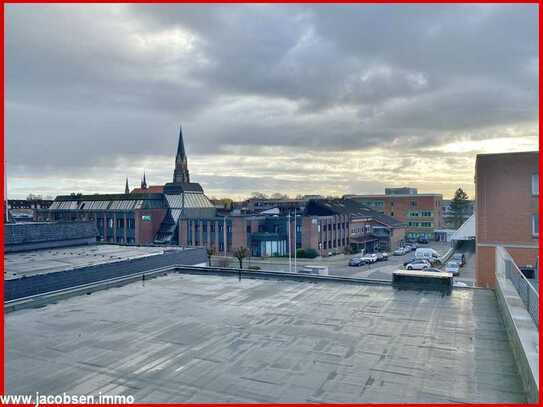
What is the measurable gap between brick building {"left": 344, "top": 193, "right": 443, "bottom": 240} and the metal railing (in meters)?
76.9

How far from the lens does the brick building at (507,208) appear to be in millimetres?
27969

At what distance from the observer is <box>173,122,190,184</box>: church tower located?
143750 millimetres

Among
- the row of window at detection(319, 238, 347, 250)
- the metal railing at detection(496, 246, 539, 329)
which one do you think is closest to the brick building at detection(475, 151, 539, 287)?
the metal railing at detection(496, 246, 539, 329)

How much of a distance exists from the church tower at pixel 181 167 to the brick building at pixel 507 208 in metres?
123

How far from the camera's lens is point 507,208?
28.8 meters

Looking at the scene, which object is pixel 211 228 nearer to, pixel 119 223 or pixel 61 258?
pixel 119 223

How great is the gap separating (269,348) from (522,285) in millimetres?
8894

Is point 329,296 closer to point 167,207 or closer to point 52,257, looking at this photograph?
point 52,257

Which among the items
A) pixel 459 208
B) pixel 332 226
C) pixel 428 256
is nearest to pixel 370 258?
pixel 428 256

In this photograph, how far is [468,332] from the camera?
41.7 ft

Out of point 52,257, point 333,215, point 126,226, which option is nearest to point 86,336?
point 52,257

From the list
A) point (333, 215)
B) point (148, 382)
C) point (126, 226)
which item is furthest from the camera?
point (126, 226)

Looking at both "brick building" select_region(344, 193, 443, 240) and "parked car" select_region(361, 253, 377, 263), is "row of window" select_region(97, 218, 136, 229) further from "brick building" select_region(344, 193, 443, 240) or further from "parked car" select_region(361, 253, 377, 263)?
"brick building" select_region(344, 193, 443, 240)

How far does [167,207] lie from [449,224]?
83.0 meters
